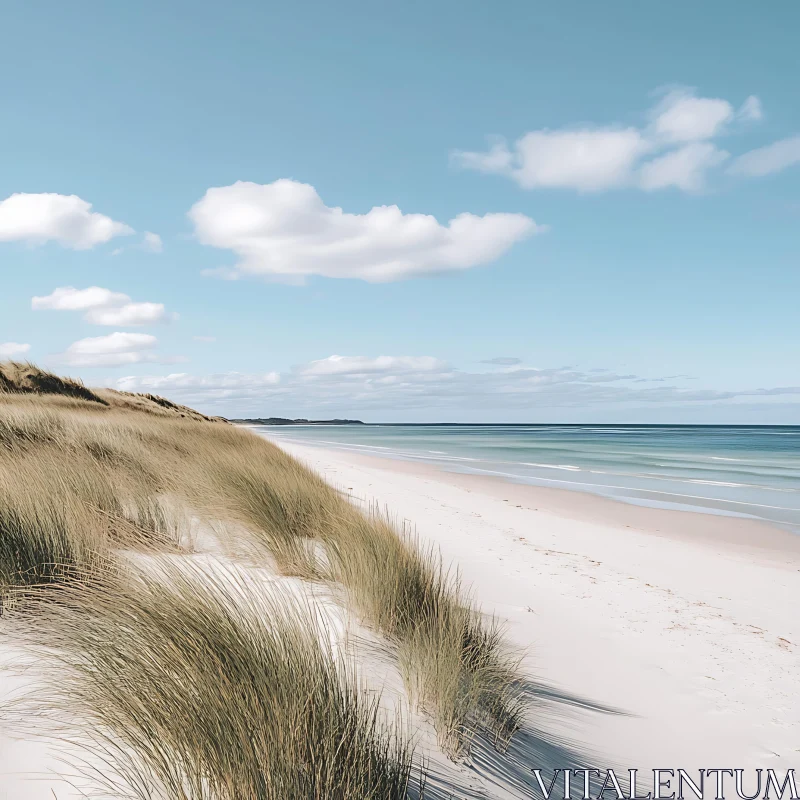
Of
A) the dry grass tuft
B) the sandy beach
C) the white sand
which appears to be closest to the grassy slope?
the dry grass tuft

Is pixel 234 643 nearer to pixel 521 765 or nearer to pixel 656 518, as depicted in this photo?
pixel 521 765

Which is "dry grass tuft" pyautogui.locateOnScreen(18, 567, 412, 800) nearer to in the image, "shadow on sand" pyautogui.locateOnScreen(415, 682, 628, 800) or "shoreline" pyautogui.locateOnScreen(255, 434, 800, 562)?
"shadow on sand" pyautogui.locateOnScreen(415, 682, 628, 800)

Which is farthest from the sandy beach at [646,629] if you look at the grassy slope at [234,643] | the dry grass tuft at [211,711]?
the dry grass tuft at [211,711]

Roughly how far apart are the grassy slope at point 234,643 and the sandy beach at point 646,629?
20.7 inches

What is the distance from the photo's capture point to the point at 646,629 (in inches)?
185

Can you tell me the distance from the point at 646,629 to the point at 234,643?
3938mm

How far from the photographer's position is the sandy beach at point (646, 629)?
2.96 m

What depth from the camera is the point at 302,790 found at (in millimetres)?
1573

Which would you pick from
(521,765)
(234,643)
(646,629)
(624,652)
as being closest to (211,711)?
(234,643)

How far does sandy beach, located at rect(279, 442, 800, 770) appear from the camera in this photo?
2.96 m

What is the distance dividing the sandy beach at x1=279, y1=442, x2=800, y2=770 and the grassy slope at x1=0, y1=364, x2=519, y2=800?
1.72 feet

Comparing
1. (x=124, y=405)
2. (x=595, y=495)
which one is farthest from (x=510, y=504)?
(x=124, y=405)

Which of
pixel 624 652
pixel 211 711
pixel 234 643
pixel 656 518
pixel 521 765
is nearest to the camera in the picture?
pixel 211 711

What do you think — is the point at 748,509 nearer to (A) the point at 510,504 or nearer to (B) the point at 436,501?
(A) the point at 510,504
